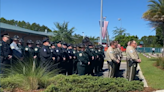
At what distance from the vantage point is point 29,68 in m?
5.24

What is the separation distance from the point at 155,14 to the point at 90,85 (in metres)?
11.9

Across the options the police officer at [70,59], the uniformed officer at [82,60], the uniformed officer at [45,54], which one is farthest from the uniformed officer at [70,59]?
the uniformed officer at [45,54]

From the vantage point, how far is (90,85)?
536 cm

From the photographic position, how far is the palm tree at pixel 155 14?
49.3 ft

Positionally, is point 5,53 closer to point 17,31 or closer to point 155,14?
point 155,14

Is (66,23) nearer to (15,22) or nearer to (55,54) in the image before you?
(55,54)

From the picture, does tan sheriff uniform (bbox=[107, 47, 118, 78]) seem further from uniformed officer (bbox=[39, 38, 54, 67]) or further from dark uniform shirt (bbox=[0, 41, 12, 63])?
dark uniform shirt (bbox=[0, 41, 12, 63])

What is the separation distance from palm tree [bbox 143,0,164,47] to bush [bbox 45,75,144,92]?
10651mm

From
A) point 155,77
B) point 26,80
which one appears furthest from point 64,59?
point 155,77

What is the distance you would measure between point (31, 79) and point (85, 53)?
3.25 metres

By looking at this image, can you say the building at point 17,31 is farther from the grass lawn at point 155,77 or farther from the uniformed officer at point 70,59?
the grass lawn at point 155,77

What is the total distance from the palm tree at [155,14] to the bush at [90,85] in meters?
10.7

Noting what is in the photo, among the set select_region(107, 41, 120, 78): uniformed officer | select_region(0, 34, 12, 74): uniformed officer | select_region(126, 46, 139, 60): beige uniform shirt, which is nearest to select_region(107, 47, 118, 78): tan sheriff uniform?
select_region(107, 41, 120, 78): uniformed officer

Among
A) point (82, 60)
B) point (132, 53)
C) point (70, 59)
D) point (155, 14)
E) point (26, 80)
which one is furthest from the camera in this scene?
point (155, 14)
